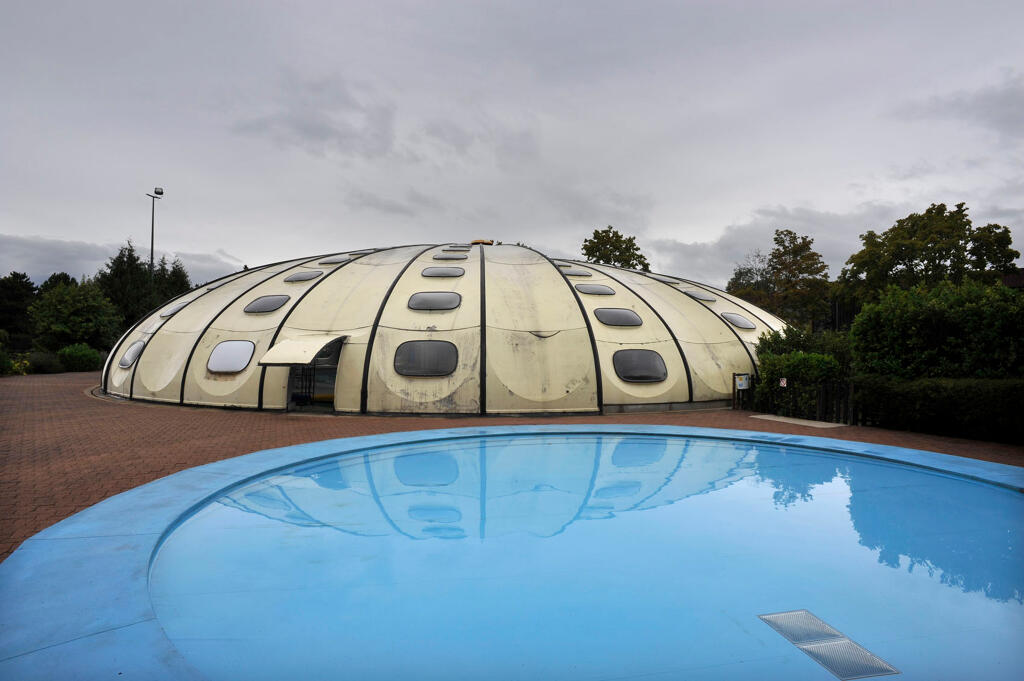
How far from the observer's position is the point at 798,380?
54.6ft

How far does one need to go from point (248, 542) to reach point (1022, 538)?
9.94 metres

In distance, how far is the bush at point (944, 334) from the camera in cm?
1245

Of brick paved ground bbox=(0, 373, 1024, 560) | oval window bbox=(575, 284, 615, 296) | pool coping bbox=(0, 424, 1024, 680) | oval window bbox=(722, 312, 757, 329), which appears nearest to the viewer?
pool coping bbox=(0, 424, 1024, 680)

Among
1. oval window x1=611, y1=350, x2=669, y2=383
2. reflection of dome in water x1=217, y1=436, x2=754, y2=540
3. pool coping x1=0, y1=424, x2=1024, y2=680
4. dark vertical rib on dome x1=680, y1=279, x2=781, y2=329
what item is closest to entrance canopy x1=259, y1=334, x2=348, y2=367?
reflection of dome in water x1=217, y1=436, x2=754, y2=540

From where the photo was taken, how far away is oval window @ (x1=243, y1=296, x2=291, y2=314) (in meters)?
18.5

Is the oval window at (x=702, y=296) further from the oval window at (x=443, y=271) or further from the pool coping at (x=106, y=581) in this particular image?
the pool coping at (x=106, y=581)

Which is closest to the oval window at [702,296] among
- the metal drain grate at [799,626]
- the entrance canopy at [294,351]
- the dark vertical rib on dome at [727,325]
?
the dark vertical rib on dome at [727,325]

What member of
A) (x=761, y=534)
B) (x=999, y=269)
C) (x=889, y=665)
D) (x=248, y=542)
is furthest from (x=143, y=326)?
(x=999, y=269)

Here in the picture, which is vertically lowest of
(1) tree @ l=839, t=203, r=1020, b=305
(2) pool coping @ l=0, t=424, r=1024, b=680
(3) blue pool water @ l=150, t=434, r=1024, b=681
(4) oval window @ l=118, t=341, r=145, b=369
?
(3) blue pool water @ l=150, t=434, r=1024, b=681

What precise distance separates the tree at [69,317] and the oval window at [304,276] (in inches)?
1142

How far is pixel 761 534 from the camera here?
6.83 metres

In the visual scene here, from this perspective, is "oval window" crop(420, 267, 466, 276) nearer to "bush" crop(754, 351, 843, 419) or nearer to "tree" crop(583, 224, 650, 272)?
"bush" crop(754, 351, 843, 419)

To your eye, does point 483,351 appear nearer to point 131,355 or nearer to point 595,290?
point 595,290

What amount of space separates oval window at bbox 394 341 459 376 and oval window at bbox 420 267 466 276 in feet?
12.2
